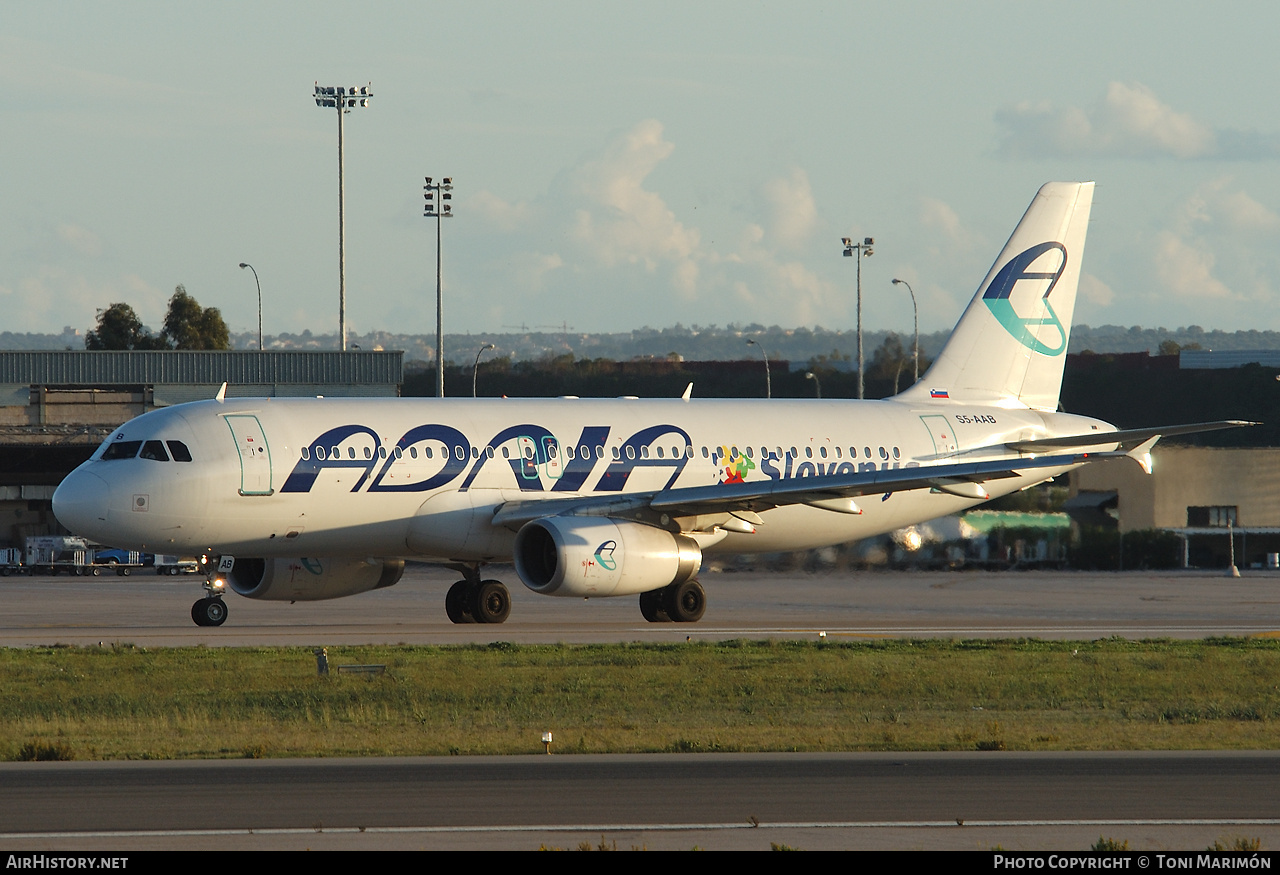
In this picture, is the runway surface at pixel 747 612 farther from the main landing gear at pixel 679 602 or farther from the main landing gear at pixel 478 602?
the main landing gear at pixel 679 602

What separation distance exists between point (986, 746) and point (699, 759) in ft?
9.83

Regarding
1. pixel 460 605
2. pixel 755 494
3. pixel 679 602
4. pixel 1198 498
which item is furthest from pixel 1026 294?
pixel 1198 498

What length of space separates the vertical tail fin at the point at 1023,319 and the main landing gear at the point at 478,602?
12.1 m

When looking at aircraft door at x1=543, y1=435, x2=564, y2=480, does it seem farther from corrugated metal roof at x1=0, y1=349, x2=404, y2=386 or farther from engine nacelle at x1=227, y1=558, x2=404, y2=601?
corrugated metal roof at x1=0, y1=349, x2=404, y2=386

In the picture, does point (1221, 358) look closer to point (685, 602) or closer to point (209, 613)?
point (685, 602)

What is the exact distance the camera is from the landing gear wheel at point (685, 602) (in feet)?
112

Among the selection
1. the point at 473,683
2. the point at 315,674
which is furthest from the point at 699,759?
the point at 315,674

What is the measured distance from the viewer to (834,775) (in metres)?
14.7

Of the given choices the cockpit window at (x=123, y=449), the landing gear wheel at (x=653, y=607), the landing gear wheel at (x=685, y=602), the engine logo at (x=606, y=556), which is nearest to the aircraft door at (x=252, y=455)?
the cockpit window at (x=123, y=449)

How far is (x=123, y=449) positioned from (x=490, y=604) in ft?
25.5

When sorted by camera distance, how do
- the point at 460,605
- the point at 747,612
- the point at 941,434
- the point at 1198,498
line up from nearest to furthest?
the point at 460,605 → the point at 747,612 → the point at 941,434 → the point at 1198,498

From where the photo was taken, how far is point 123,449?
3120 centimetres

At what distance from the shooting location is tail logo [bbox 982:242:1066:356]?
41.0 m
